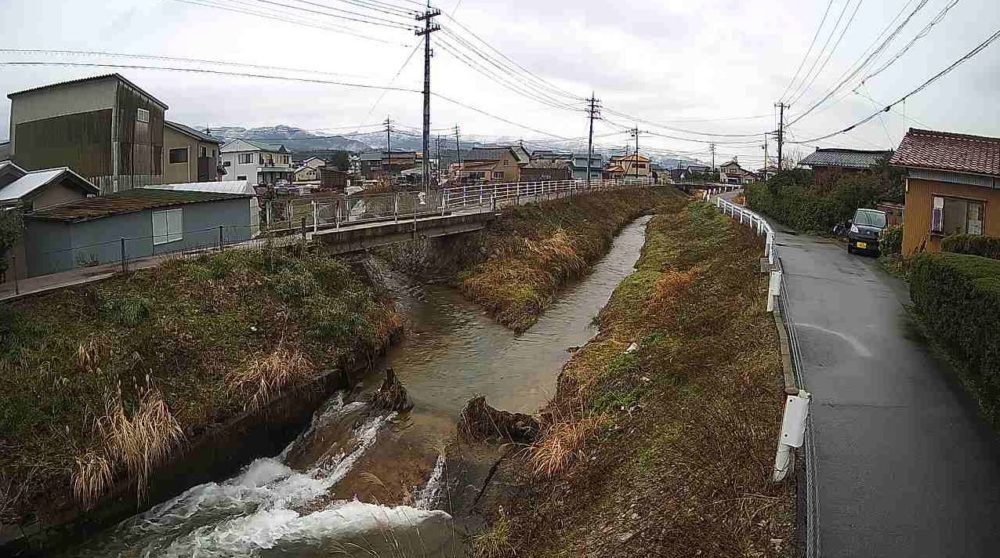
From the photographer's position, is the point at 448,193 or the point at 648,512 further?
the point at 448,193

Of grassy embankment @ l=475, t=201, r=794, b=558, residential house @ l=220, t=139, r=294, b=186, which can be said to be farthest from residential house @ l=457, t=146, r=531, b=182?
grassy embankment @ l=475, t=201, r=794, b=558

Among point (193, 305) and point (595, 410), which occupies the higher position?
point (193, 305)

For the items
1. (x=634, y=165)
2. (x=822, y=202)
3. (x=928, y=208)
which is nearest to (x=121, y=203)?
(x=928, y=208)

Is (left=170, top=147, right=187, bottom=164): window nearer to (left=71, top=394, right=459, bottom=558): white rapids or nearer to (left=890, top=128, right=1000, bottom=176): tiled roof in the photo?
(left=71, top=394, right=459, bottom=558): white rapids

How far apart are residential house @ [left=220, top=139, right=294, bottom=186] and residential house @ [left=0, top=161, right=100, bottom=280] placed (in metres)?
55.6

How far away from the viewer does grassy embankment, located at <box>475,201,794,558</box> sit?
6199 millimetres

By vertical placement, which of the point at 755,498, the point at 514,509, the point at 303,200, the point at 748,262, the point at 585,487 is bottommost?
the point at 514,509

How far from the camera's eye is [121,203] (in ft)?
51.5

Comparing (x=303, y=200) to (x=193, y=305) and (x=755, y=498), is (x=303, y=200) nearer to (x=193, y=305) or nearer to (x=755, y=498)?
(x=193, y=305)

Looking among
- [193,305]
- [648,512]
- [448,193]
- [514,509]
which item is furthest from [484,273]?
[648,512]

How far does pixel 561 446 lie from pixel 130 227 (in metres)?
12.2

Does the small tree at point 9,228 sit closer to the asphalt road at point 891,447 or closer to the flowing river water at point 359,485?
the flowing river water at point 359,485

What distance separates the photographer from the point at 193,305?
1348 centimetres

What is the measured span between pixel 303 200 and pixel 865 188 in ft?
77.3
